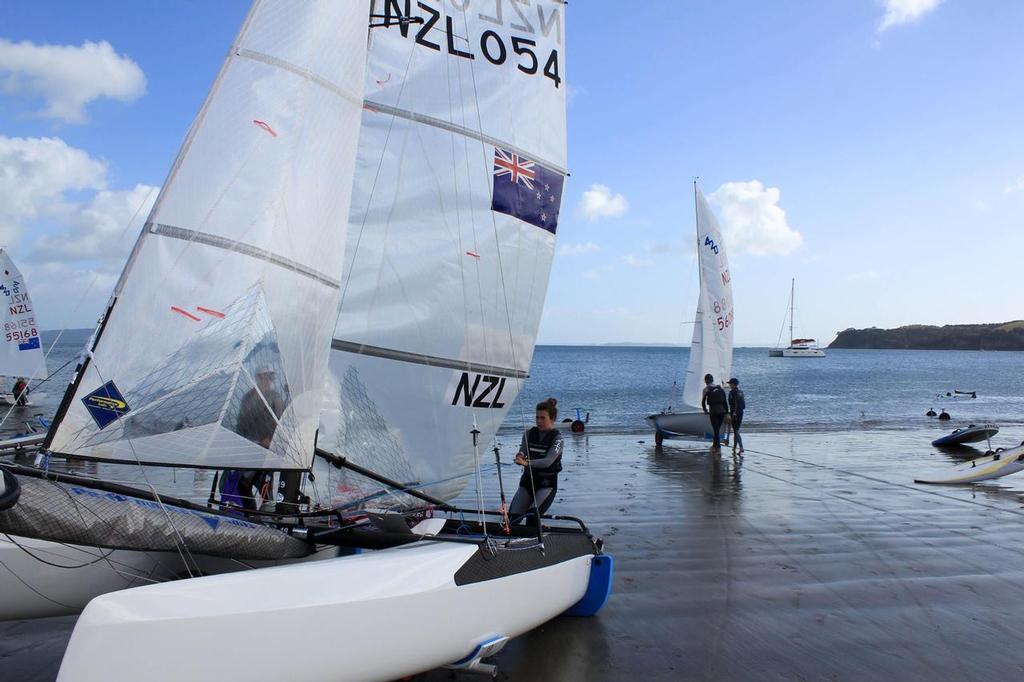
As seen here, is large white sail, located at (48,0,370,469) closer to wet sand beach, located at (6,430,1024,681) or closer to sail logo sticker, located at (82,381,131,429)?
sail logo sticker, located at (82,381,131,429)

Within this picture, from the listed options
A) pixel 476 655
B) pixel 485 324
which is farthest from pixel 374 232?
pixel 476 655

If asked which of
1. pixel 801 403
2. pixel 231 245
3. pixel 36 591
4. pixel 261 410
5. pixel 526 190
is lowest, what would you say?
pixel 801 403

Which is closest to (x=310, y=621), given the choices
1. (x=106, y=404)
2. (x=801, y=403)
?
(x=106, y=404)

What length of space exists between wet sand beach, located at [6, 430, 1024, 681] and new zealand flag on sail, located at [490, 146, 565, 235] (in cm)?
331

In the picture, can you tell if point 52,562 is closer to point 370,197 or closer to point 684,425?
point 370,197

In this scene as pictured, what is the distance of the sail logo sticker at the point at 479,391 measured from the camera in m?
6.22

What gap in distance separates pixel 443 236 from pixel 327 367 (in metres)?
1.67

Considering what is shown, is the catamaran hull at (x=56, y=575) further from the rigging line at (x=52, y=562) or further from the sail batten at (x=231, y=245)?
the sail batten at (x=231, y=245)

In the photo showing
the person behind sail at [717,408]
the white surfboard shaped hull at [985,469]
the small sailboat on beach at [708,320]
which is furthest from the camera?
the small sailboat on beach at [708,320]

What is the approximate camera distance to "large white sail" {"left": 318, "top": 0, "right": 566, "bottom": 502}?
5.72 meters

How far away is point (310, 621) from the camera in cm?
309

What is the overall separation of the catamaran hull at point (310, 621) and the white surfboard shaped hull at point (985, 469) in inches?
365

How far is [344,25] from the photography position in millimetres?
4754

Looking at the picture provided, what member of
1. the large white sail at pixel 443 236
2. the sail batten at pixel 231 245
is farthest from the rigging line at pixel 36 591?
the large white sail at pixel 443 236
